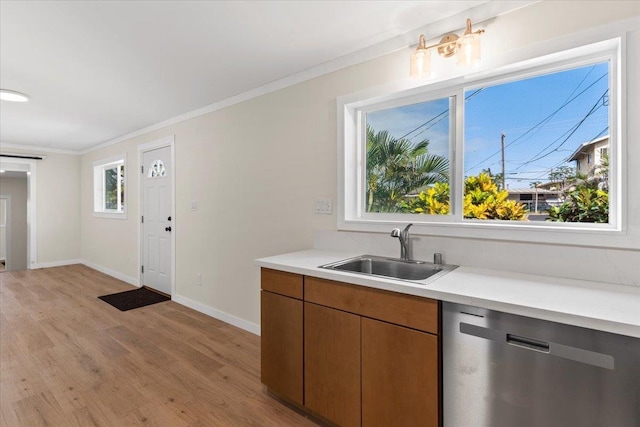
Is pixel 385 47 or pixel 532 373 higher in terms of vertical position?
pixel 385 47

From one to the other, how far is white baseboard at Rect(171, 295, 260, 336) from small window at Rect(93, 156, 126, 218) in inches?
84.8

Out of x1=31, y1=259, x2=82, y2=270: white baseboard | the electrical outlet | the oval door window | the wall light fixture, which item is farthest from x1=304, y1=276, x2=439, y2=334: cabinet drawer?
x1=31, y1=259, x2=82, y2=270: white baseboard

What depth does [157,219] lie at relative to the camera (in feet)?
14.5

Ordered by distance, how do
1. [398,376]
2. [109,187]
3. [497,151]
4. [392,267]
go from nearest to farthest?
[398,376] → [497,151] → [392,267] → [109,187]

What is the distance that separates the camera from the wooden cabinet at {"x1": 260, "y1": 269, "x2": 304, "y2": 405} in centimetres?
189


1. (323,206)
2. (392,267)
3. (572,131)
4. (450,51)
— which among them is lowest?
(392,267)

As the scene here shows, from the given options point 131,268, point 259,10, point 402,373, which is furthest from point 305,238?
point 131,268

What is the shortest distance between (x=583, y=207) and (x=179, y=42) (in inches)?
104

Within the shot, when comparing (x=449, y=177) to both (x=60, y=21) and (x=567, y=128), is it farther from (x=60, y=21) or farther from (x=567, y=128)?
(x=60, y=21)

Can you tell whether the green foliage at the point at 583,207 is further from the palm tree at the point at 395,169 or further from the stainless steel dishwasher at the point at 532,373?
the stainless steel dishwasher at the point at 532,373

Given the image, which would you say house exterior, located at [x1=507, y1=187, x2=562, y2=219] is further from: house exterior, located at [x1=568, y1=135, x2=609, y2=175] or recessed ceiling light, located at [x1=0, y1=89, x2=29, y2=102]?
recessed ceiling light, located at [x1=0, y1=89, x2=29, y2=102]

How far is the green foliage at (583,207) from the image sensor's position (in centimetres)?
157

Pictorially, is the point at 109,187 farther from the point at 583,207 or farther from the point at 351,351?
the point at 583,207

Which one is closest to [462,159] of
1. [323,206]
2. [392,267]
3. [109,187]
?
[392,267]
